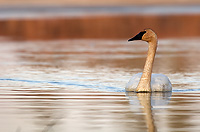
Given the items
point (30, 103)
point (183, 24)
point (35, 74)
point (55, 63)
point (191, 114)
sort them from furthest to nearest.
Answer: point (183, 24)
point (55, 63)
point (35, 74)
point (30, 103)
point (191, 114)

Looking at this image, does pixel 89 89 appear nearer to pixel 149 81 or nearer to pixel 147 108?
pixel 149 81

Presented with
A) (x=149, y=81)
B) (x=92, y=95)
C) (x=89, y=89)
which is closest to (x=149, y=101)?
(x=92, y=95)

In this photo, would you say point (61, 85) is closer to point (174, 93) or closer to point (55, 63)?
point (174, 93)

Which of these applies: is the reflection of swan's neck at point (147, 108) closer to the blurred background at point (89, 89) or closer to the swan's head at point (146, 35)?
the blurred background at point (89, 89)

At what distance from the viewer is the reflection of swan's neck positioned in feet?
29.9

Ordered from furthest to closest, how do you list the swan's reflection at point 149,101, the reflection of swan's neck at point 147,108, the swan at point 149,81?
the swan at point 149,81, the swan's reflection at point 149,101, the reflection of swan's neck at point 147,108

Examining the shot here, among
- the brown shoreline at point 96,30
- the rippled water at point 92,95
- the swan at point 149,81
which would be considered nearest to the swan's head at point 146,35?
the swan at point 149,81

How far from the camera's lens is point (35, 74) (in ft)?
55.0

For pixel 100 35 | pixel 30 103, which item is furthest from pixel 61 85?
pixel 100 35

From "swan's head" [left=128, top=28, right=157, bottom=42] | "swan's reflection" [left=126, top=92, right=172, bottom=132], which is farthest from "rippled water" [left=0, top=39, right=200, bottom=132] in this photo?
"swan's head" [left=128, top=28, right=157, bottom=42]

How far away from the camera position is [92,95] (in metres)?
12.8

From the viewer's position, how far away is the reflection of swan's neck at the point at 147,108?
912 centimetres

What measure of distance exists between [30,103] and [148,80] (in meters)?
2.58

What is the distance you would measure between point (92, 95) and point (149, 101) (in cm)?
129
